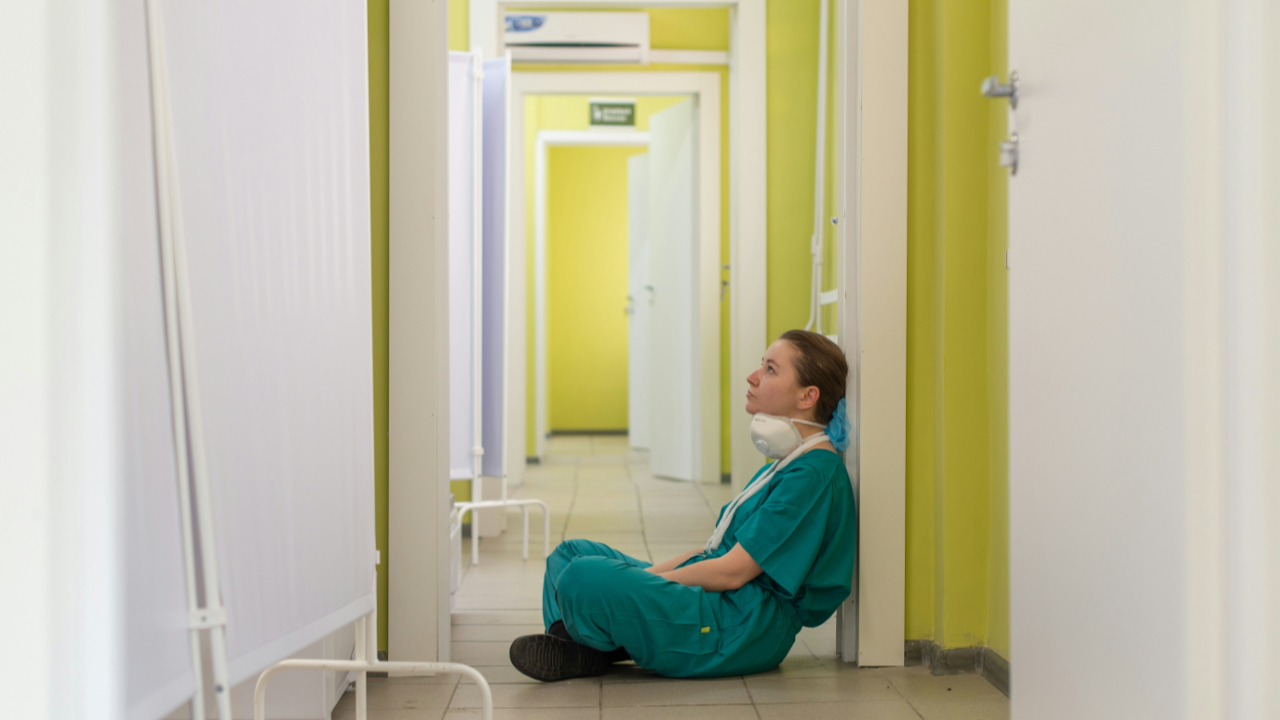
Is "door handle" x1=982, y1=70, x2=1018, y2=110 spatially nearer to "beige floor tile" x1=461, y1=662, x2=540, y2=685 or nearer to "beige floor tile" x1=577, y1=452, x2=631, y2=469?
"beige floor tile" x1=461, y1=662, x2=540, y2=685

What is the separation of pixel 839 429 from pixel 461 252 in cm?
134

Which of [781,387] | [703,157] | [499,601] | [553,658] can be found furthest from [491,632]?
[703,157]

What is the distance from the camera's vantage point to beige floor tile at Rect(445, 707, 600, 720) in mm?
1429

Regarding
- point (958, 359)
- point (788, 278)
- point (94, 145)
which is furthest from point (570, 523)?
point (94, 145)

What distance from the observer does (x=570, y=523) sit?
3248 millimetres

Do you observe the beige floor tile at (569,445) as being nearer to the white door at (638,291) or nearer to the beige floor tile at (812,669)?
the white door at (638,291)

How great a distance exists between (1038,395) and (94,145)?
1.02m

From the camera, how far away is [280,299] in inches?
37.5

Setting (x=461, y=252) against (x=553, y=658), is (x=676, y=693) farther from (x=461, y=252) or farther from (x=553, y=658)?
(x=461, y=252)

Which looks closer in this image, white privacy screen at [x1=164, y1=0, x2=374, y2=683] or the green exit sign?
white privacy screen at [x1=164, y1=0, x2=374, y2=683]

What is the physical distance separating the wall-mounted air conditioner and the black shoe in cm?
294

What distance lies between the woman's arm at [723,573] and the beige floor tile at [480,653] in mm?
428

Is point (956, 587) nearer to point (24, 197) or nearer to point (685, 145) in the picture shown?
point (24, 197)

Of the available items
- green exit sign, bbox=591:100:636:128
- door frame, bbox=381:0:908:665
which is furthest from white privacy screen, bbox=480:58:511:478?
green exit sign, bbox=591:100:636:128
